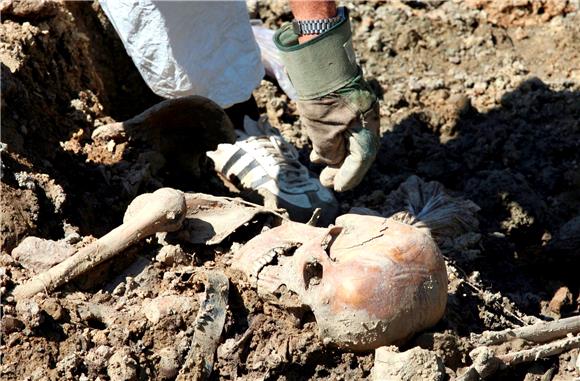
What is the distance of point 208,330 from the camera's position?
9.91 feet

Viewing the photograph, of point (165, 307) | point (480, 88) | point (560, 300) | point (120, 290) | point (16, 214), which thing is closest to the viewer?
point (165, 307)

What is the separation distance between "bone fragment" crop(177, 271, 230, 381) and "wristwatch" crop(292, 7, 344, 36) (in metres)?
0.89

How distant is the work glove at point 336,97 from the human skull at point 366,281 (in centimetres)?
44

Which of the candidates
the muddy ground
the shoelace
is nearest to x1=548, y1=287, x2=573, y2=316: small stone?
the muddy ground

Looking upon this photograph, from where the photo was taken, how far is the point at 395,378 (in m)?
2.84

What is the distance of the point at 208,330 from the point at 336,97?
3.06ft

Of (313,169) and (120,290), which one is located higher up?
(120,290)

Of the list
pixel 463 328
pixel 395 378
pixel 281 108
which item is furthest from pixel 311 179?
pixel 395 378

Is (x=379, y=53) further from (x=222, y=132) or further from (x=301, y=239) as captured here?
(x=301, y=239)

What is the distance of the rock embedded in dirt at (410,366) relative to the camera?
283 centimetres

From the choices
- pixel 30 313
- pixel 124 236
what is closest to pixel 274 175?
pixel 124 236

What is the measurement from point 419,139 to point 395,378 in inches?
90.0

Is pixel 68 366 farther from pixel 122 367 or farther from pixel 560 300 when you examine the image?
pixel 560 300

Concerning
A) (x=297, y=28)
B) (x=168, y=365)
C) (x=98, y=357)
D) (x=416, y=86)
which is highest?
(x=297, y=28)
